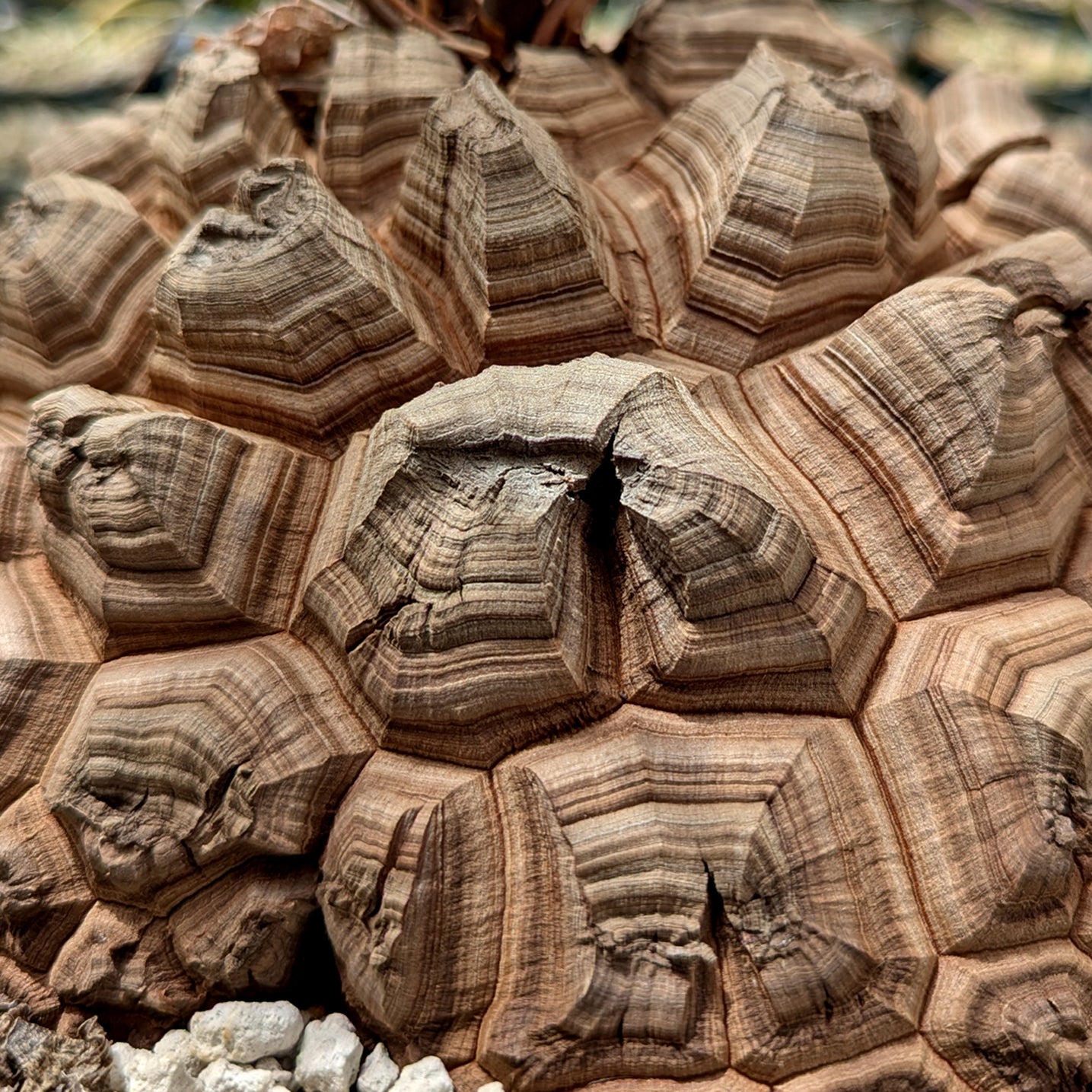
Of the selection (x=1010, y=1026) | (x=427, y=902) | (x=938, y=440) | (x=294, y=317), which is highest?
(x=294, y=317)

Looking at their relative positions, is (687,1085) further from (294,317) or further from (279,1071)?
(294,317)

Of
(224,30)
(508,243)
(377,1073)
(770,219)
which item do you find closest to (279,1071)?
(377,1073)

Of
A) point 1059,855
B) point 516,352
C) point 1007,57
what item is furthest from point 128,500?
point 1007,57

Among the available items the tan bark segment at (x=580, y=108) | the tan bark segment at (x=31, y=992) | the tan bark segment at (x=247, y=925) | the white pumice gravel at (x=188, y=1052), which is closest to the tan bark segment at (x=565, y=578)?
the tan bark segment at (x=247, y=925)

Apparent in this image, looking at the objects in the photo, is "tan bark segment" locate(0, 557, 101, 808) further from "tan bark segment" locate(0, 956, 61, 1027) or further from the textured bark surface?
"tan bark segment" locate(0, 956, 61, 1027)

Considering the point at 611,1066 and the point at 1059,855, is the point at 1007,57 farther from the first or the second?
the point at 611,1066

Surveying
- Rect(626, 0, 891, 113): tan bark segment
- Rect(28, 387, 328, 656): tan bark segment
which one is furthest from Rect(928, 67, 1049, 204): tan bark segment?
Rect(28, 387, 328, 656): tan bark segment
